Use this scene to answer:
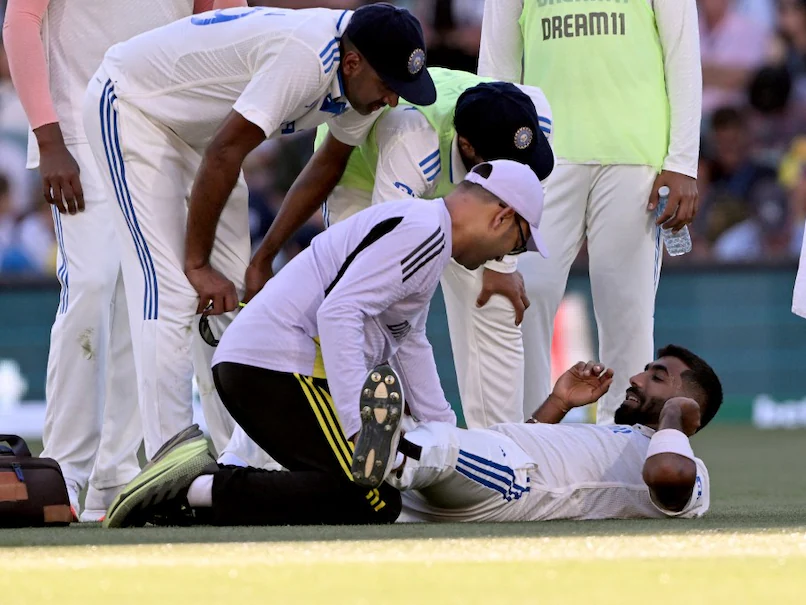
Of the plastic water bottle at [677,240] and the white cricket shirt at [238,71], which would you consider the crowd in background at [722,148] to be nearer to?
the plastic water bottle at [677,240]

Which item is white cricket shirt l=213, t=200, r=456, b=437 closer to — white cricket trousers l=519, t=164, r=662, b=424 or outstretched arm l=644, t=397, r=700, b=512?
outstretched arm l=644, t=397, r=700, b=512

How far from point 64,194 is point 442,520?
1.83 meters

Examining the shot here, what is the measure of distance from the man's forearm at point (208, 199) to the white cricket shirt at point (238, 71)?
0.17 m

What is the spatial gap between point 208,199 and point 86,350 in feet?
2.87

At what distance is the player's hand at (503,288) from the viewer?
17.9 ft

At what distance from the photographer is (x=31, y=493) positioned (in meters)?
4.46

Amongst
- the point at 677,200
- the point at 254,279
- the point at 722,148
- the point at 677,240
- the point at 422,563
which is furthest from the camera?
the point at 722,148

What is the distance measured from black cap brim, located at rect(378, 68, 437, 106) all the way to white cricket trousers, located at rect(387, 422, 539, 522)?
1.09 m

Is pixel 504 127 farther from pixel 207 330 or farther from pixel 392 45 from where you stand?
pixel 207 330

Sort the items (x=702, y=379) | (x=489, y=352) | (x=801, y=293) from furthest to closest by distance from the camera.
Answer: (x=489, y=352) < (x=801, y=293) < (x=702, y=379)

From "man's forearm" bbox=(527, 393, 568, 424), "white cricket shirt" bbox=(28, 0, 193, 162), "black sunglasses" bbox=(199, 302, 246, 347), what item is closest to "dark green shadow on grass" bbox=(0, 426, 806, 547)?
"man's forearm" bbox=(527, 393, 568, 424)

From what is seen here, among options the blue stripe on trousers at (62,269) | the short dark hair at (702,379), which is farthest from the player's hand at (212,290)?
the short dark hair at (702,379)

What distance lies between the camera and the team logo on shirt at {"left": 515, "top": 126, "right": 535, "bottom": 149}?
498 centimetres

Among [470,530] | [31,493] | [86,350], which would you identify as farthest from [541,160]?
[31,493]
